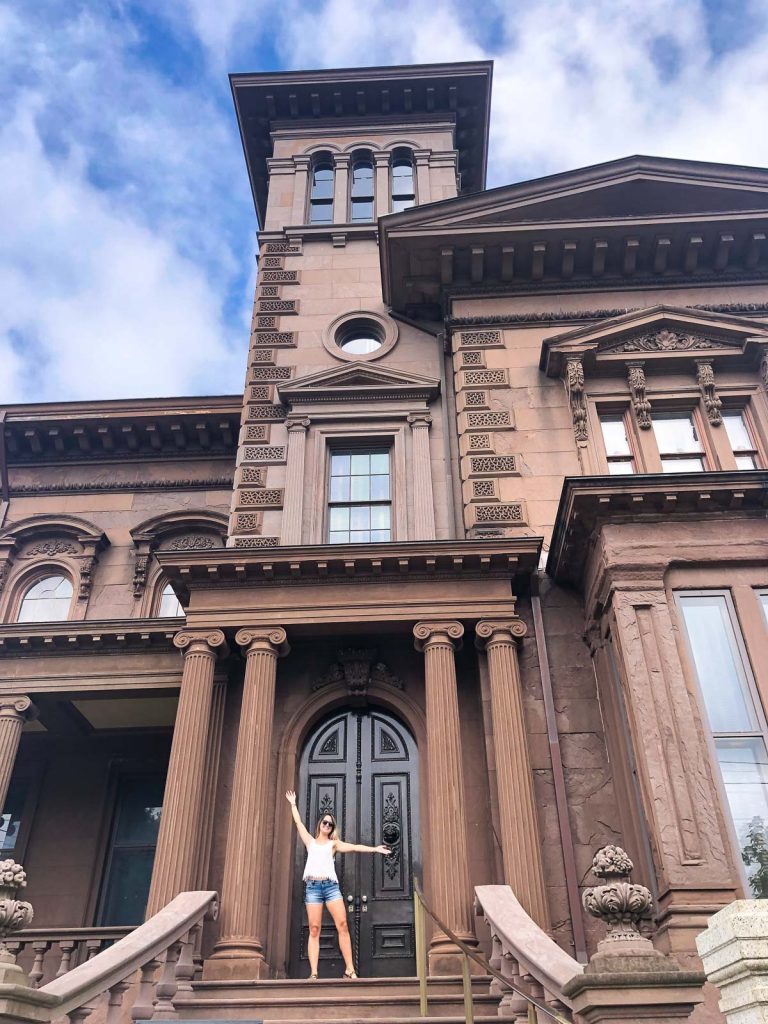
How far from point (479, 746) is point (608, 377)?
6.93 meters

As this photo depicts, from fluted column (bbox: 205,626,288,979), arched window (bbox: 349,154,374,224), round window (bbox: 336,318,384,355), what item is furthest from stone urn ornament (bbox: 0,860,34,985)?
arched window (bbox: 349,154,374,224)

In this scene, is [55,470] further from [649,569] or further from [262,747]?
[649,569]

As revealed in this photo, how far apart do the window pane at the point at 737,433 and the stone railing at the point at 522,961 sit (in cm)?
853

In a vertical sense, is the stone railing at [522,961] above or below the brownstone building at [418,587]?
below

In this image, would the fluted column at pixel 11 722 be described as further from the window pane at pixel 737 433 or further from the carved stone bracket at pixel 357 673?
the window pane at pixel 737 433

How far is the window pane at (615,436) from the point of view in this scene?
14305mm

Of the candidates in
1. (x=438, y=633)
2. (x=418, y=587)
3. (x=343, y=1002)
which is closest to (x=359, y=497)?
(x=418, y=587)

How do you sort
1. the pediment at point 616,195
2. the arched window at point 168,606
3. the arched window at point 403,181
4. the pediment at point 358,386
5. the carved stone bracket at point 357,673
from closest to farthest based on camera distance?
the carved stone bracket at point 357,673, the pediment at point 358,386, the pediment at point 616,195, the arched window at point 168,606, the arched window at point 403,181

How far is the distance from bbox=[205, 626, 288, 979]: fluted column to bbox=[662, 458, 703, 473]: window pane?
6944 mm

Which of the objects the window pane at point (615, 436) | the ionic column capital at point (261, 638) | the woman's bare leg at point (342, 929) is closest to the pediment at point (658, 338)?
the window pane at point (615, 436)

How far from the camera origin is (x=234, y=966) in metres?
9.52

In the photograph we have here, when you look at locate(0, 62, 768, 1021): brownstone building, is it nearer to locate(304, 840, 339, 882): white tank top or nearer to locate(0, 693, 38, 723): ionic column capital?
locate(0, 693, 38, 723): ionic column capital

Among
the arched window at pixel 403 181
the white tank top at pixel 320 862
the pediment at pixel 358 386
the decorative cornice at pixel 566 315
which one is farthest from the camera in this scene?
the arched window at pixel 403 181

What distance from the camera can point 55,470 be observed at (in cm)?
1897
